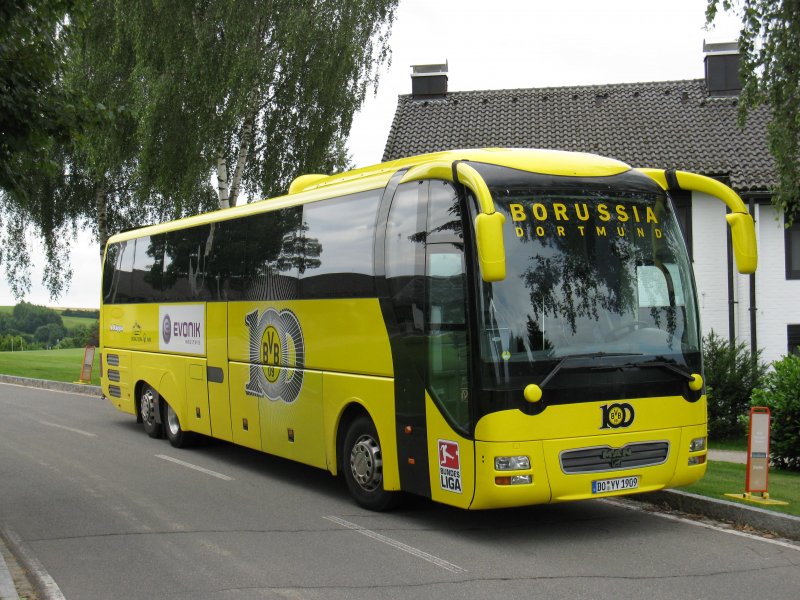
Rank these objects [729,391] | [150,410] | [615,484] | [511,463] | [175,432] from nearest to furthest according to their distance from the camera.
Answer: [511,463], [615,484], [175,432], [150,410], [729,391]

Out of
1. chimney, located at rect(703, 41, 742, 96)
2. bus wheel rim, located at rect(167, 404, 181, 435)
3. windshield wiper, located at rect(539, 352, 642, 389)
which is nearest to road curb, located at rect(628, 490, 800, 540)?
windshield wiper, located at rect(539, 352, 642, 389)

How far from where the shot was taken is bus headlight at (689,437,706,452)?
8.87m

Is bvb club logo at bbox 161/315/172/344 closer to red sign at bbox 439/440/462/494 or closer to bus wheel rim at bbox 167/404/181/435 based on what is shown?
bus wheel rim at bbox 167/404/181/435

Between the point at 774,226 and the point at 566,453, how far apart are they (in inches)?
739

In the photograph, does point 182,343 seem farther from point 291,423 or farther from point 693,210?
point 693,210

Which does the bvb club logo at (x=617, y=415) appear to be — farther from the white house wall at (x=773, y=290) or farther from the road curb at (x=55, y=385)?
the road curb at (x=55, y=385)

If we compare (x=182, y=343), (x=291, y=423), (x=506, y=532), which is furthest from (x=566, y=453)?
(x=182, y=343)

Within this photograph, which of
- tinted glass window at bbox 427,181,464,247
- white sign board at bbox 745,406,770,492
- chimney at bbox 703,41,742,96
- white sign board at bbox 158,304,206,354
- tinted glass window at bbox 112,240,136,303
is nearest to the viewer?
tinted glass window at bbox 427,181,464,247

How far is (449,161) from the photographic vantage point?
28.6 feet

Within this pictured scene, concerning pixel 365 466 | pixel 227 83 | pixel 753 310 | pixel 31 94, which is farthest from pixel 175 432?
pixel 753 310

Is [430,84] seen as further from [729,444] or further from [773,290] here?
[729,444]

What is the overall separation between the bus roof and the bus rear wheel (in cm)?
364

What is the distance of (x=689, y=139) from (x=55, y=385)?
1878 centimetres

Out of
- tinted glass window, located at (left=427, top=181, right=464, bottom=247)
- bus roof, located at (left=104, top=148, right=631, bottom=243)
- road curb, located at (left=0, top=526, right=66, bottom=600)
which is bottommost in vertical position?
road curb, located at (left=0, top=526, right=66, bottom=600)
